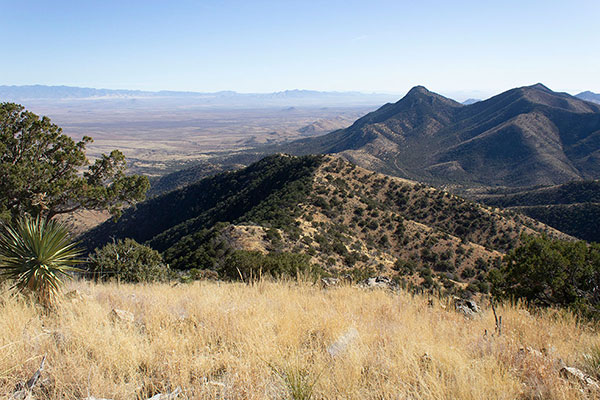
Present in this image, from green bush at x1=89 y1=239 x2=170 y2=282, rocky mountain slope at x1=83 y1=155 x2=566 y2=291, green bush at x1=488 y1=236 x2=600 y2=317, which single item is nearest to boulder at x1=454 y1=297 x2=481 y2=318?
green bush at x1=488 y1=236 x2=600 y2=317

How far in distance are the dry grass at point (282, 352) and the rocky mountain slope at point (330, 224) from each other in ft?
44.0

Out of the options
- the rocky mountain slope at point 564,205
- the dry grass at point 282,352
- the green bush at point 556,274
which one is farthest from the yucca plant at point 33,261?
the rocky mountain slope at point 564,205

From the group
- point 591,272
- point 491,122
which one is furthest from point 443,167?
point 591,272

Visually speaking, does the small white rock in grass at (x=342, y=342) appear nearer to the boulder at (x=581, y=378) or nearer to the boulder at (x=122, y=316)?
the boulder at (x=581, y=378)

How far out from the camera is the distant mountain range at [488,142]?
341 ft

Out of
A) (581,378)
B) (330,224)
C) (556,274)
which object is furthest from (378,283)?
(330,224)

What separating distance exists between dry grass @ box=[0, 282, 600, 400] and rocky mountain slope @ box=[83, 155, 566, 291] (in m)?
13.4

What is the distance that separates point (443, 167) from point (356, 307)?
381 ft

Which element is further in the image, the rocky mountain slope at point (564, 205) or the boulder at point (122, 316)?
the rocky mountain slope at point (564, 205)

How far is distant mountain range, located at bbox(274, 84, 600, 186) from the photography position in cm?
10388

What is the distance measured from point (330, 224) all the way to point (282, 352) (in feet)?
92.0

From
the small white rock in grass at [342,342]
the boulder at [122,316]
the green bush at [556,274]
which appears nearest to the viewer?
the small white rock in grass at [342,342]

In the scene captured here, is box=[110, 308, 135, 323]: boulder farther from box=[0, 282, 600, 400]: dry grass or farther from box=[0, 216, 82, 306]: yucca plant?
box=[0, 216, 82, 306]: yucca plant

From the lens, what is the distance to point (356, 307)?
582 cm
